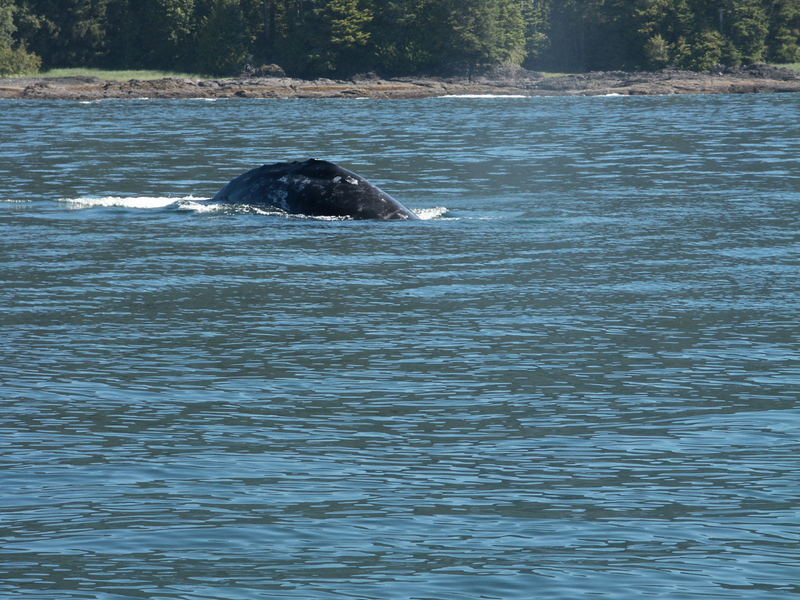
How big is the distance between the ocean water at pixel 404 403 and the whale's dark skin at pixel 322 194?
572 millimetres

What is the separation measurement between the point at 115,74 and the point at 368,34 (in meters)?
22.2

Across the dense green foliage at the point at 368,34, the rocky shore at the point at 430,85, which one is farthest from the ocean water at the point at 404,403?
the dense green foliage at the point at 368,34

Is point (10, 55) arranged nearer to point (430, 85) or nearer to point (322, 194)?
point (430, 85)

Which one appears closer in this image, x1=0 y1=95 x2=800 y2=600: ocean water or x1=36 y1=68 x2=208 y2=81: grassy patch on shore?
x1=0 y1=95 x2=800 y2=600: ocean water

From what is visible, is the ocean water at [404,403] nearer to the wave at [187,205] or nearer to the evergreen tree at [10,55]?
the wave at [187,205]

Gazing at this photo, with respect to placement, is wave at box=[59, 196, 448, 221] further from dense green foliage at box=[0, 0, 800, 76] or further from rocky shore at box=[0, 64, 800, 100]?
dense green foliage at box=[0, 0, 800, 76]

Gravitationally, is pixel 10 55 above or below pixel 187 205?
above

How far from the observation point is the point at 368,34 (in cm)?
11488

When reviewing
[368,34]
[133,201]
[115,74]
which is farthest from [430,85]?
[133,201]

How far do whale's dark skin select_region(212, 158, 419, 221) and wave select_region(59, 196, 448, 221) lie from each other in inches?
7.3

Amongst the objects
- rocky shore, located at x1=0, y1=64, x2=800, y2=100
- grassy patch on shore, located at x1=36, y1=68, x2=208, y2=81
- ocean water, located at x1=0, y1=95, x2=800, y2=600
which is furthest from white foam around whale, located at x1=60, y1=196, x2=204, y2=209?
grassy patch on shore, located at x1=36, y1=68, x2=208, y2=81

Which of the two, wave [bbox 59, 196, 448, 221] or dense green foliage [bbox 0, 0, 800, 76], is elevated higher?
dense green foliage [bbox 0, 0, 800, 76]

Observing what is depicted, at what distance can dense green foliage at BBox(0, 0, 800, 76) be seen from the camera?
374ft

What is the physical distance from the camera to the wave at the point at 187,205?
70.1 ft
